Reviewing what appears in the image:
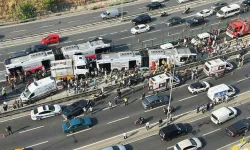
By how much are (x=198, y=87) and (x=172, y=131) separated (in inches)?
461

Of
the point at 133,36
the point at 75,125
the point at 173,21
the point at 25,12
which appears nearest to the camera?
the point at 75,125

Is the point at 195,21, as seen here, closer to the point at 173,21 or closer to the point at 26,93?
the point at 173,21

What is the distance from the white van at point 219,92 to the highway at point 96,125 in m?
1.27

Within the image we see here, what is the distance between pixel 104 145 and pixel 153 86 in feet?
46.0

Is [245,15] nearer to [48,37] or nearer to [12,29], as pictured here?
[48,37]

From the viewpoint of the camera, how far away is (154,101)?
53500 millimetres

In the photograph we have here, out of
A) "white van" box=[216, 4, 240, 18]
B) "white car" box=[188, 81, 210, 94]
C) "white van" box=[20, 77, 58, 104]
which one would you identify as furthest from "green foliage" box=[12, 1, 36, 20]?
"white car" box=[188, 81, 210, 94]

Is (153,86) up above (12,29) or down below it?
below

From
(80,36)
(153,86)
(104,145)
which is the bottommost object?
(104,145)

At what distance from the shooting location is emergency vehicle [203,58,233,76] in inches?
Result: 2357

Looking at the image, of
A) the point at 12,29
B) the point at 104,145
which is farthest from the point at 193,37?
the point at 12,29

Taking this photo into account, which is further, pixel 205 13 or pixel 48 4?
pixel 48 4

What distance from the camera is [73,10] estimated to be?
89312 mm

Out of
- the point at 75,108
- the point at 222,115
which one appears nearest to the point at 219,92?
the point at 222,115
